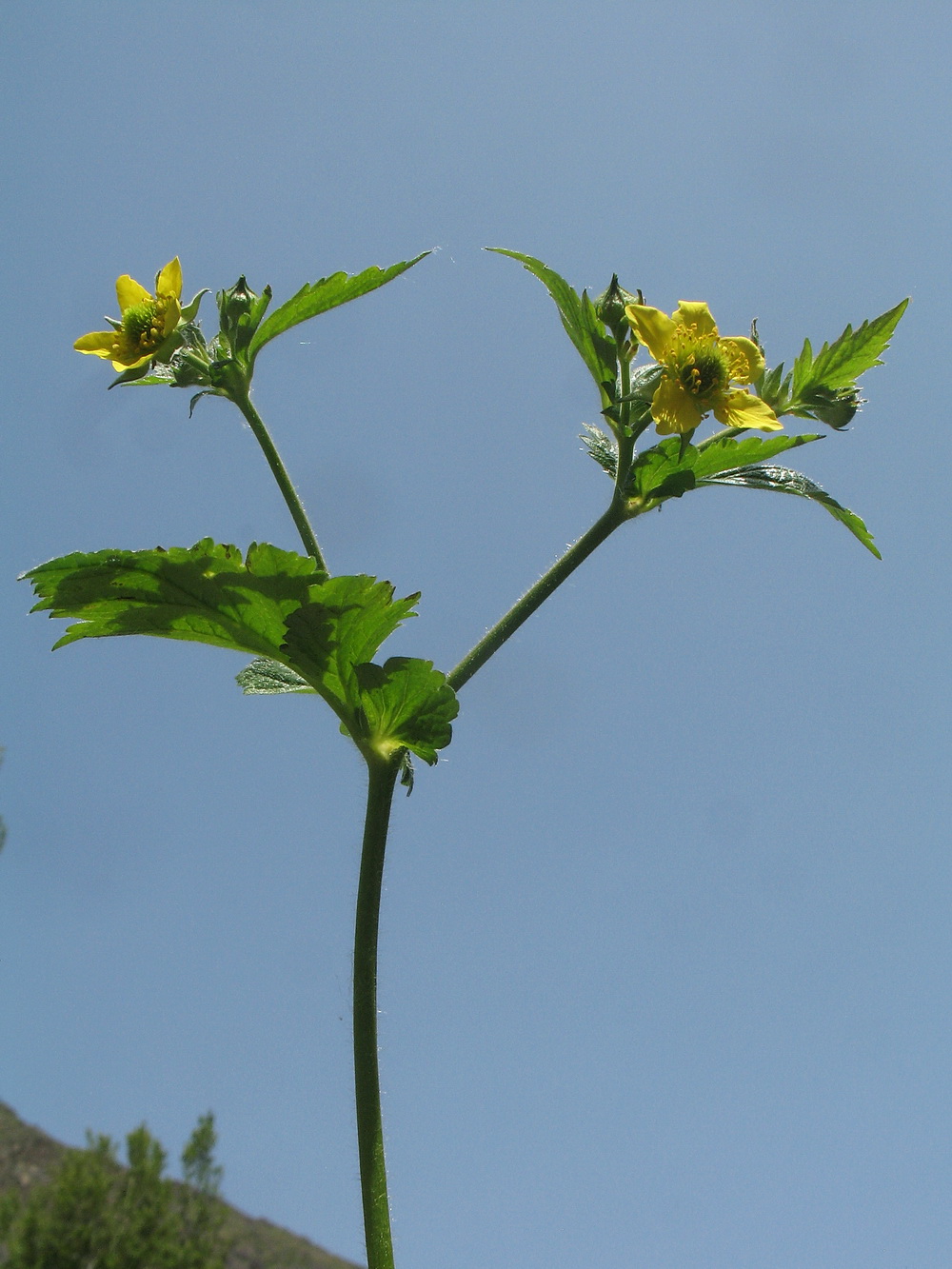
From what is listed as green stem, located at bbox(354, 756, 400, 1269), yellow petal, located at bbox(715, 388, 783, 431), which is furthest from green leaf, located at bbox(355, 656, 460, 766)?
yellow petal, located at bbox(715, 388, 783, 431)

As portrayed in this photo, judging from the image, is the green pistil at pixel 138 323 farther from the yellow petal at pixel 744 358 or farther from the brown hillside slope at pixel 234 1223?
the brown hillside slope at pixel 234 1223

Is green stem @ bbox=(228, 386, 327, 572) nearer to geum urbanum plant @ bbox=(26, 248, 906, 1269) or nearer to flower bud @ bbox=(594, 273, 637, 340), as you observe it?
geum urbanum plant @ bbox=(26, 248, 906, 1269)

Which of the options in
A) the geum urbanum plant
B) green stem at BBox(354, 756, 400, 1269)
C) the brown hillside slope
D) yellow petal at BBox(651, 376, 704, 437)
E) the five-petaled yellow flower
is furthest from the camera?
the brown hillside slope

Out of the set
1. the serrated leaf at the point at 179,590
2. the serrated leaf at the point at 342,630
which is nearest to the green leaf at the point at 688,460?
the serrated leaf at the point at 342,630

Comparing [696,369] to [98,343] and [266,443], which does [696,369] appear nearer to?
[266,443]

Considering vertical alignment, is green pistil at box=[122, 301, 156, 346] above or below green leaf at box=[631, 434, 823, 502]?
below

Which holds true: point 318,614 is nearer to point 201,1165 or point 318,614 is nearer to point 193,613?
point 193,613

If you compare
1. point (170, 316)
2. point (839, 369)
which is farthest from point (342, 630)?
point (839, 369)

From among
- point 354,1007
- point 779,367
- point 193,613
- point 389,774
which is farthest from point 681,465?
point 354,1007
